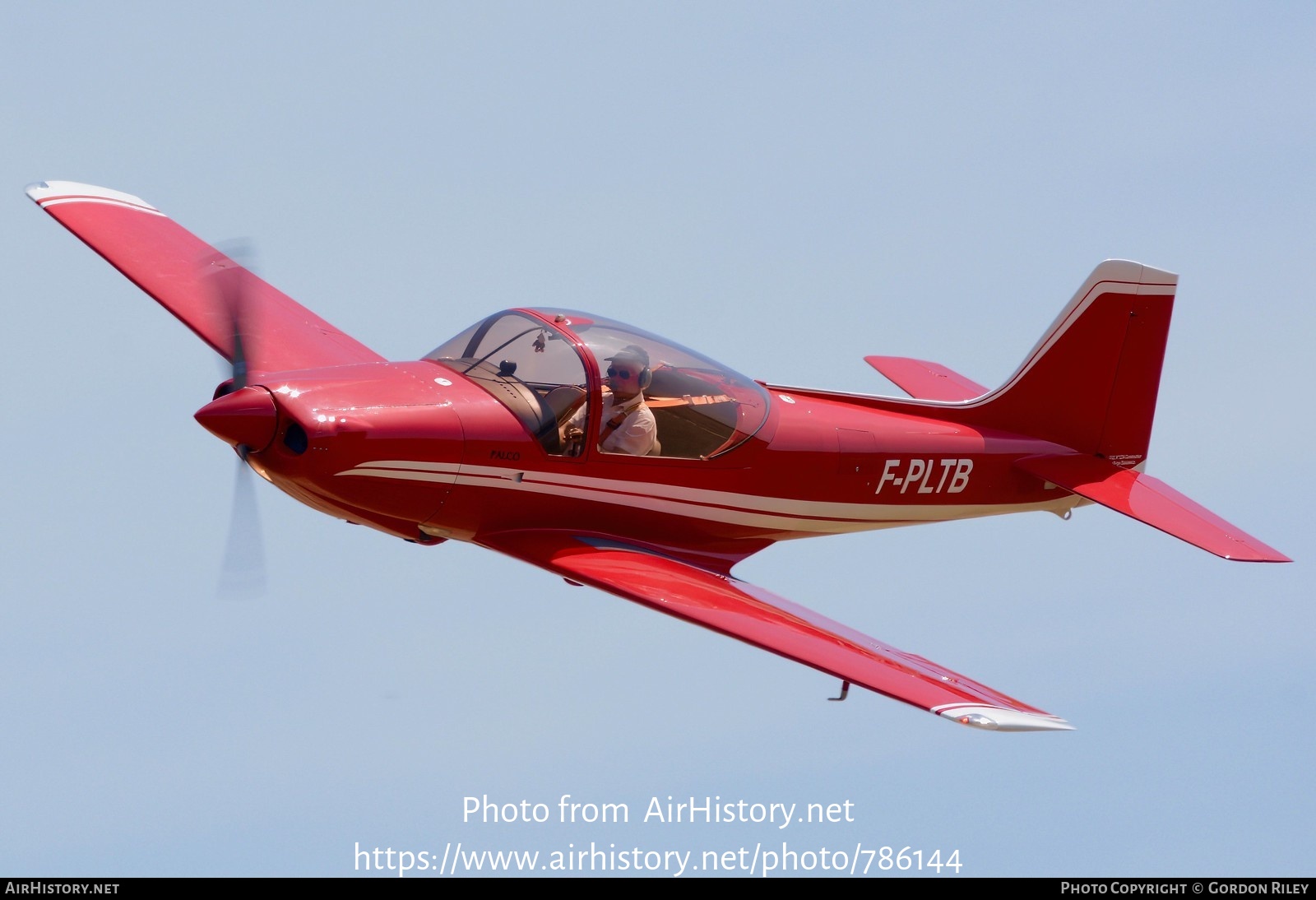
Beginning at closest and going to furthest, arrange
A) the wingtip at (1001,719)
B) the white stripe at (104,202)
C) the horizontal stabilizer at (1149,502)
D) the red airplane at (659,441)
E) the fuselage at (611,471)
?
the wingtip at (1001,719) < the red airplane at (659,441) < the fuselage at (611,471) < the horizontal stabilizer at (1149,502) < the white stripe at (104,202)

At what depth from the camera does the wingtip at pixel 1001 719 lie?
12.1 meters

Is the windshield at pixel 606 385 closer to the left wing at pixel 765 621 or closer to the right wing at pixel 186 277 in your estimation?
the left wing at pixel 765 621

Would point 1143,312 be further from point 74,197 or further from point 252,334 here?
point 74,197

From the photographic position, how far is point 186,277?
680 inches

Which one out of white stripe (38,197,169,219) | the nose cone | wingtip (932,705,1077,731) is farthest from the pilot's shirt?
white stripe (38,197,169,219)

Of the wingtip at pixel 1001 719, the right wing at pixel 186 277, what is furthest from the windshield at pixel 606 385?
the wingtip at pixel 1001 719

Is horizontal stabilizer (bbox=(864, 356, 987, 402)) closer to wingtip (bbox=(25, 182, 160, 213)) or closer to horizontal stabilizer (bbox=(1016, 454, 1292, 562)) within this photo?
horizontal stabilizer (bbox=(1016, 454, 1292, 562))

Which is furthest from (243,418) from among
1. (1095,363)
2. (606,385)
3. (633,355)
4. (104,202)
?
(1095,363)

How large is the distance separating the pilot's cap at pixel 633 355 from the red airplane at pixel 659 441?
0.06ft

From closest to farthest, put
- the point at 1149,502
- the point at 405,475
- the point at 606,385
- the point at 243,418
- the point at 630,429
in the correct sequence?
1. the point at 243,418
2. the point at 405,475
3. the point at 606,385
4. the point at 630,429
5. the point at 1149,502

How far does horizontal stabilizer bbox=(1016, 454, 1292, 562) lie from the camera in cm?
1628

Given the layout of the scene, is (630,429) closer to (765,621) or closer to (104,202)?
(765,621)

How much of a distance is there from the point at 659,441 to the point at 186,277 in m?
5.37

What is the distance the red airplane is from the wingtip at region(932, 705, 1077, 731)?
0.03 m
